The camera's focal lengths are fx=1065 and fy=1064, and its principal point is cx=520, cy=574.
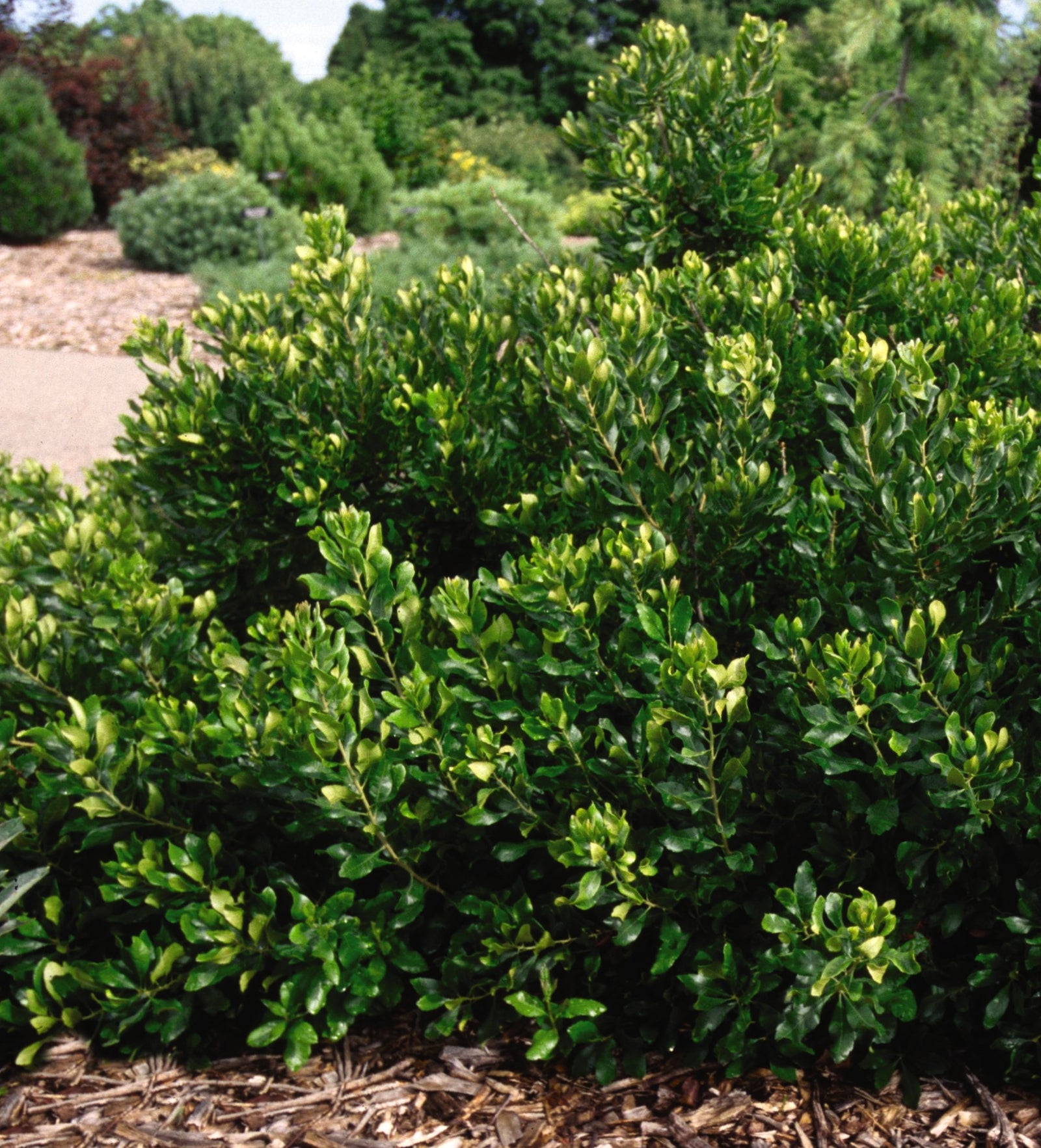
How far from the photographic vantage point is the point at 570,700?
6.67 feet

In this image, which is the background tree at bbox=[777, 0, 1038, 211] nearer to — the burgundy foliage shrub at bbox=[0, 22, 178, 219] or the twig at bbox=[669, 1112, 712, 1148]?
the twig at bbox=[669, 1112, 712, 1148]

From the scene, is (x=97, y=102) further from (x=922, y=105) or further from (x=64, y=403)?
(x=922, y=105)

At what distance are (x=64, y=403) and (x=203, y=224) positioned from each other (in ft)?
17.6

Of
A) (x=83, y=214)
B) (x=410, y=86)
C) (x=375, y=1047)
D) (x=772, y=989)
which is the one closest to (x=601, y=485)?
(x=772, y=989)

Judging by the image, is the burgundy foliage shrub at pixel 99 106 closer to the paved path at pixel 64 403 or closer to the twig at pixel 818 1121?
the paved path at pixel 64 403

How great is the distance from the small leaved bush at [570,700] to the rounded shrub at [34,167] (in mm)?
13354

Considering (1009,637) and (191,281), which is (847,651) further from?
(191,281)

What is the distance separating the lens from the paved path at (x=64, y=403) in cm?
728

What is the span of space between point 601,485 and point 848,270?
118 centimetres

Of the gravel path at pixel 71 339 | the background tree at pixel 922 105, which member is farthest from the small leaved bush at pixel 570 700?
the background tree at pixel 922 105

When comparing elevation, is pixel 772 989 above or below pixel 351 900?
below

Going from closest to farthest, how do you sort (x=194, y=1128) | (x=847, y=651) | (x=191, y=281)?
(x=847, y=651) → (x=194, y=1128) → (x=191, y=281)

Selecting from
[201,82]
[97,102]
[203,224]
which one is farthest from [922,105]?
[201,82]

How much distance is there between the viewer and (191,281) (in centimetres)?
1208
